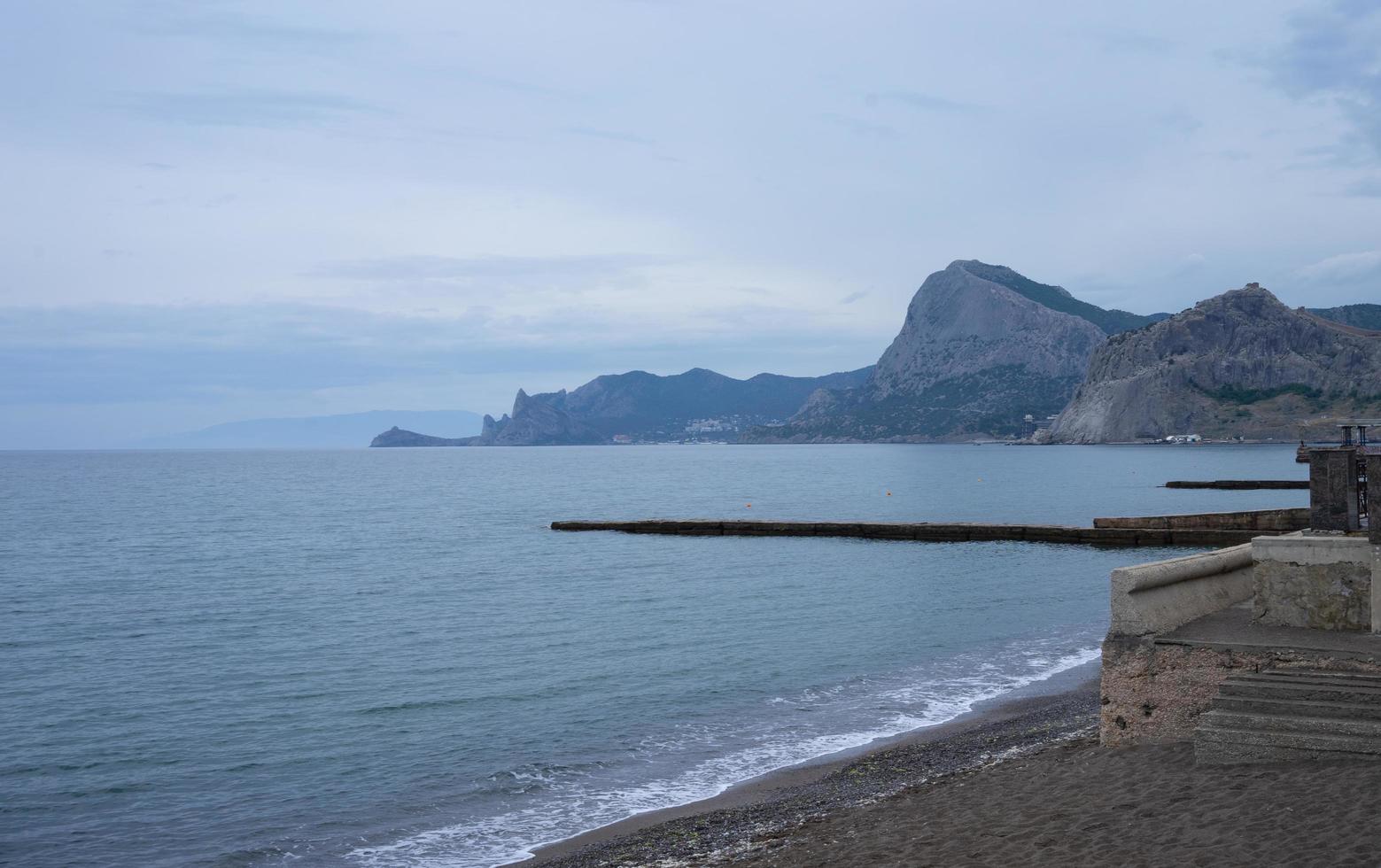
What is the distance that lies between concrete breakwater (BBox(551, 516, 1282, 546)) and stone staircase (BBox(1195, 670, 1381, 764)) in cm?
3700

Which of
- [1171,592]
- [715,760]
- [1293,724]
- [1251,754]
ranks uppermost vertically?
[1171,592]

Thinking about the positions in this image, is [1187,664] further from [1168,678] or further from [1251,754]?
[1251,754]

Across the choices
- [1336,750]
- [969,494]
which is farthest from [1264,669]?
[969,494]

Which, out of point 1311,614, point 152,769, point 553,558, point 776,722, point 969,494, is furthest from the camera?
point 969,494

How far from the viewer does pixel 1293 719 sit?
9.97 metres

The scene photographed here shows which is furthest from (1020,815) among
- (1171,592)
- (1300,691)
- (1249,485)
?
(1249,485)

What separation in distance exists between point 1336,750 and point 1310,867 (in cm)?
236

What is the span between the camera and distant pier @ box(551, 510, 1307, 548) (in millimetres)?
46906

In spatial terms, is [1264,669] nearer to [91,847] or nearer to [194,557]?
[91,847]

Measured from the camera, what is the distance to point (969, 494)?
Result: 96.5m

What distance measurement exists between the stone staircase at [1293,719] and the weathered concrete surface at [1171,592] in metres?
1.35

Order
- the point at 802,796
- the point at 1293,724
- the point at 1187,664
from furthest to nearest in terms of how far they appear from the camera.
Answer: the point at 802,796
the point at 1187,664
the point at 1293,724

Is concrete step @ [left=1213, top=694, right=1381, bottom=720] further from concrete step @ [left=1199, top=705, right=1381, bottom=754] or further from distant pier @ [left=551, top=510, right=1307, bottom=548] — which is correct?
distant pier @ [left=551, top=510, right=1307, bottom=548]

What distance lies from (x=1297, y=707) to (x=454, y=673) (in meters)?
17.5
